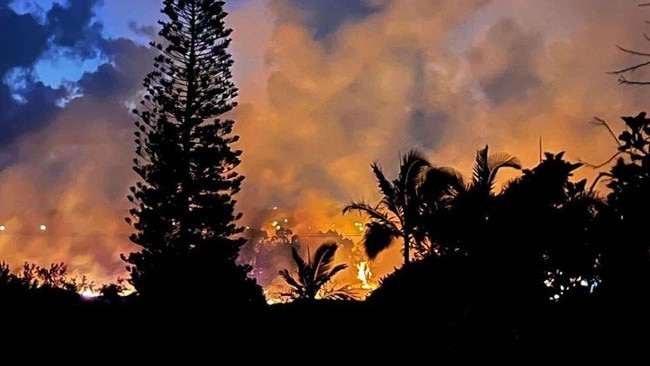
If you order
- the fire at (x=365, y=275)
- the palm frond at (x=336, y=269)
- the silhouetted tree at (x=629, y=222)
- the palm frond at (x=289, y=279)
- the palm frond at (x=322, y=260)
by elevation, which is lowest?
the silhouetted tree at (x=629, y=222)

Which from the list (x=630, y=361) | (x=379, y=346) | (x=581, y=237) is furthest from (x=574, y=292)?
(x=379, y=346)

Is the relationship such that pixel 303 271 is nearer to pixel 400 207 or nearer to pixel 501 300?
pixel 400 207

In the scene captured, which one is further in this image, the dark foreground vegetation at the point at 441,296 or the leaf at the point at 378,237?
the leaf at the point at 378,237

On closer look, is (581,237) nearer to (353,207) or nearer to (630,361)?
(630,361)

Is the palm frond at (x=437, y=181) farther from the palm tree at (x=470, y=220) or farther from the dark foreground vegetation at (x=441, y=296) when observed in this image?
the palm tree at (x=470, y=220)

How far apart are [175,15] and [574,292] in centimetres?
1812

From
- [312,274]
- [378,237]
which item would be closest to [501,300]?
[378,237]

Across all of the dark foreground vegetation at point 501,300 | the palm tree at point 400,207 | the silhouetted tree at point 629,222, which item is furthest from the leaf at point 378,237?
the silhouetted tree at point 629,222

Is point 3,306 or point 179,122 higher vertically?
point 179,122

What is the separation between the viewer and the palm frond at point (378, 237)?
13.2m

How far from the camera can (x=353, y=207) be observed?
1383 centimetres

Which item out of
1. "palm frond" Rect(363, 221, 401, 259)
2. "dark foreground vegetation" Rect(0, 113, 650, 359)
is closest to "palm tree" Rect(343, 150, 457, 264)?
"palm frond" Rect(363, 221, 401, 259)

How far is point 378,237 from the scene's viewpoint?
1319 cm

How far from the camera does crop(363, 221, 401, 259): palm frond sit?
13188mm
